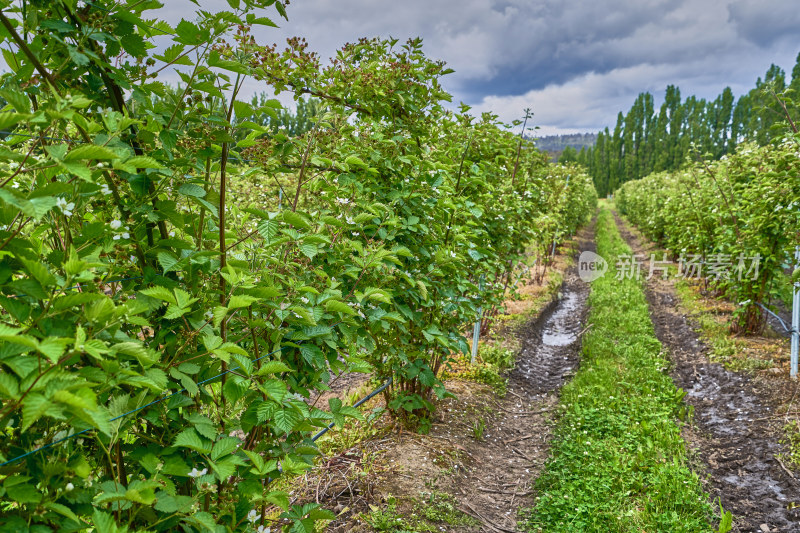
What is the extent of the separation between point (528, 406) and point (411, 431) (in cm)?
163

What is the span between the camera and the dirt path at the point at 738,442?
2.90 m

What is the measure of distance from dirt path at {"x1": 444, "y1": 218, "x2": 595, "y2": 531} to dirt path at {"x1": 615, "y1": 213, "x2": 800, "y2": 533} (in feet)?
3.98

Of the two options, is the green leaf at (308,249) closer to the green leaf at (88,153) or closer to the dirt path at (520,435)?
the green leaf at (88,153)

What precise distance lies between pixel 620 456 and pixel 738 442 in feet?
4.06

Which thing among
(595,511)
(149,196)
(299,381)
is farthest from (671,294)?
(149,196)

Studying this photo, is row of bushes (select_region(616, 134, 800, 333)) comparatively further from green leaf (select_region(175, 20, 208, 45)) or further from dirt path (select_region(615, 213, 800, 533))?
green leaf (select_region(175, 20, 208, 45))

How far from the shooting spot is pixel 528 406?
4.50 metres

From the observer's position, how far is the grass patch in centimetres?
277

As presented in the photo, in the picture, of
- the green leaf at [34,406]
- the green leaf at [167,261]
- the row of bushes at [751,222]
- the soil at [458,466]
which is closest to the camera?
the green leaf at [34,406]

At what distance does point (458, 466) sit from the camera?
3.20 meters

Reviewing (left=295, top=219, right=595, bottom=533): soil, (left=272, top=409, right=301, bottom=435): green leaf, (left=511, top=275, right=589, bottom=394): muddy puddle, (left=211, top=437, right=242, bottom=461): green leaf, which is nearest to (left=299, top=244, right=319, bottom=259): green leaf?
(left=272, top=409, right=301, bottom=435): green leaf

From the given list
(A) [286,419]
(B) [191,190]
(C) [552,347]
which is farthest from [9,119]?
(C) [552,347]

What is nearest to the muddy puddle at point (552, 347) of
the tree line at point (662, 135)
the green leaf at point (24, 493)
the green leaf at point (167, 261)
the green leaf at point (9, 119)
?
the green leaf at point (167, 261)

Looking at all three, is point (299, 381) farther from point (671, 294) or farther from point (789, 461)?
point (671, 294)
